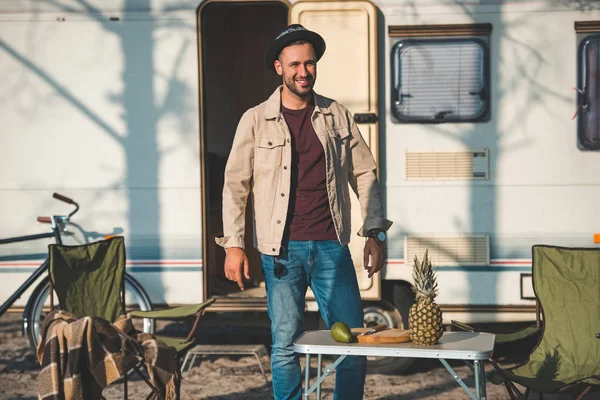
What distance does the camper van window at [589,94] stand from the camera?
6141mm

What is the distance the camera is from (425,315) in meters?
3.66

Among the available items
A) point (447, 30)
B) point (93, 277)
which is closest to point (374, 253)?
point (93, 277)

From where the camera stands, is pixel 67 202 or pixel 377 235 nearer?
pixel 377 235

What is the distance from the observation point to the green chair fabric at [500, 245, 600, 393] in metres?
4.75

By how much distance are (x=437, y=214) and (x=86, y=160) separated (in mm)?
2518

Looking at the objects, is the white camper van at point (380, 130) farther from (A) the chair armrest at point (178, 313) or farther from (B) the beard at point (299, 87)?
(B) the beard at point (299, 87)

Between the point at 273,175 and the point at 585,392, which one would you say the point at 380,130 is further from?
the point at 585,392

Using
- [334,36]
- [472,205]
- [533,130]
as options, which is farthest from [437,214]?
[334,36]

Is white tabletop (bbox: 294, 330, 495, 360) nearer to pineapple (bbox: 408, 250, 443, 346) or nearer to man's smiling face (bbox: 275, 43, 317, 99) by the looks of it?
pineapple (bbox: 408, 250, 443, 346)

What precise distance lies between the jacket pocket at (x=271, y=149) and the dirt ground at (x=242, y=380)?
1.84 meters

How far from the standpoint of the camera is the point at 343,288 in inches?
162

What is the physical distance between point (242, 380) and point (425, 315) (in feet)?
8.71

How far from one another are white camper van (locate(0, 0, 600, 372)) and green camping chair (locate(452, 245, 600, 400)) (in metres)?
1.25

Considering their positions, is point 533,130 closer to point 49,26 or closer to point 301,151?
point 301,151
